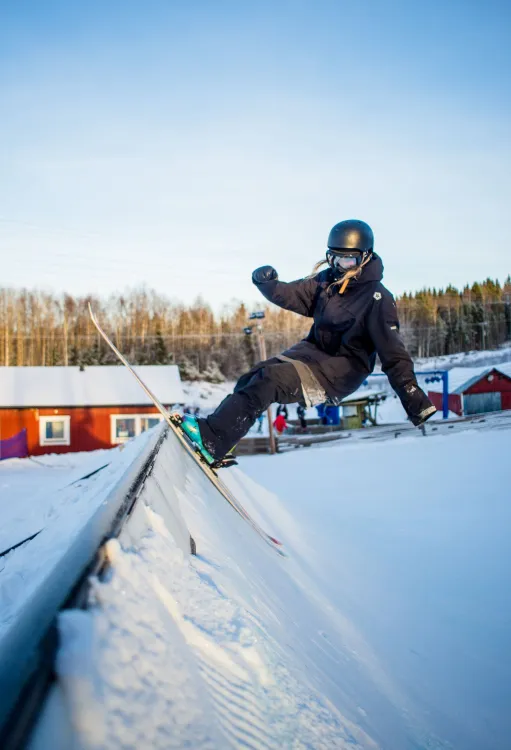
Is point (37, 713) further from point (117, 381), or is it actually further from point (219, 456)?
point (117, 381)

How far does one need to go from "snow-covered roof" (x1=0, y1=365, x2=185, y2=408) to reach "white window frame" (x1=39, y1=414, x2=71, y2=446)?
604 mm

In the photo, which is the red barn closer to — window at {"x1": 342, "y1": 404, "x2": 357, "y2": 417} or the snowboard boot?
window at {"x1": 342, "y1": 404, "x2": 357, "y2": 417}

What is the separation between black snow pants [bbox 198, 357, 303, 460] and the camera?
12.0 feet

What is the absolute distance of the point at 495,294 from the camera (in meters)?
94.8

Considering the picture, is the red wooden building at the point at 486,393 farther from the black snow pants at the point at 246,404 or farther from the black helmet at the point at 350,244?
the black snow pants at the point at 246,404

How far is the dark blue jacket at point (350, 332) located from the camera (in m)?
3.49

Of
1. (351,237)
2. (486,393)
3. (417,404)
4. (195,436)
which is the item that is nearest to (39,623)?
(195,436)

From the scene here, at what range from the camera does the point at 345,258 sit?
3.72 meters

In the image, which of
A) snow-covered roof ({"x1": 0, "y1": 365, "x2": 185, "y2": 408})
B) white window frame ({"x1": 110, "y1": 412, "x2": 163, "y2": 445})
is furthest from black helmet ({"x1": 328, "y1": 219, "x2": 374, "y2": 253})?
snow-covered roof ({"x1": 0, "y1": 365, "x2": 185, "y2": 408})

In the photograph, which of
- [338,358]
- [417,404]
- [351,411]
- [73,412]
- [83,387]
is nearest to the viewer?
[417,404]

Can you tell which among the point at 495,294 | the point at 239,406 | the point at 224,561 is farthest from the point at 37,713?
the point at 495,294

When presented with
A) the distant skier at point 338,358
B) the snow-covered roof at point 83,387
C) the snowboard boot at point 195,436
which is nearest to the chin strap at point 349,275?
the distant skier at point 338,358

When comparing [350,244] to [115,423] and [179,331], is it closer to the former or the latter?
[115,423]

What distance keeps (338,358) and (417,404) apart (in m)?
0.74
